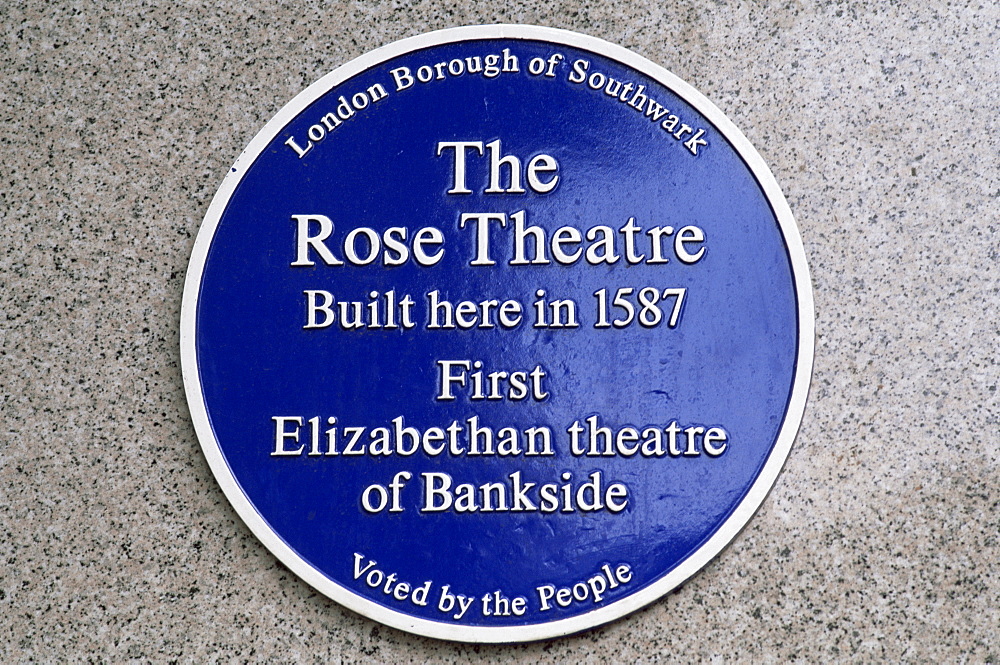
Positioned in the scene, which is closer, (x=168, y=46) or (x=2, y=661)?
(x=2, y=661)

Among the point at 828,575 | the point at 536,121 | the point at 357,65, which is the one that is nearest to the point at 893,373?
the point at 828,575

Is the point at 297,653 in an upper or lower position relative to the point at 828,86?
lower

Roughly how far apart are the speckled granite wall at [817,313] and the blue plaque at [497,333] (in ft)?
0.33

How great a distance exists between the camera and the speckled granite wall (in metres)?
2.41

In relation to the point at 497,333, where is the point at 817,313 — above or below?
above

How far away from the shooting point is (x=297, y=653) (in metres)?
2.43

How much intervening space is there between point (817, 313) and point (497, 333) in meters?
0.81

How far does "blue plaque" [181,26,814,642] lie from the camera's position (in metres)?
2.40

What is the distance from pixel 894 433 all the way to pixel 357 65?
166 cm

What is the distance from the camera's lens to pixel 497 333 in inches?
99.2

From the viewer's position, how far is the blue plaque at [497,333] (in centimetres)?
240

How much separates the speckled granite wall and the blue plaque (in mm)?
101

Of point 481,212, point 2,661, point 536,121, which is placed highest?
point 536,121

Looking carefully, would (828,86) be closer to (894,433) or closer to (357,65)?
(894,433)
